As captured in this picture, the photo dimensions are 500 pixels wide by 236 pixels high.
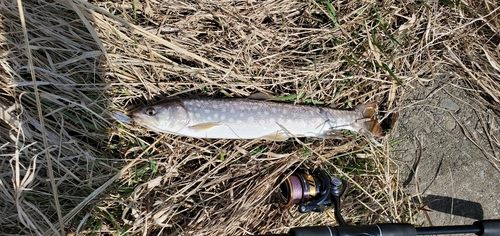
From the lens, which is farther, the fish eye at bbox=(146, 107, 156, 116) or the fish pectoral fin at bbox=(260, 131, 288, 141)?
the fish pectoral fin at bbox=(260, 131, 288, 141)

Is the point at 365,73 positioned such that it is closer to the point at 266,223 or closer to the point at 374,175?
the point at 374,175

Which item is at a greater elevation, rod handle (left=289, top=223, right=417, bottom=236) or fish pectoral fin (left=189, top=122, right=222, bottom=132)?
fish pectoral fin (left=189, top=122, right=222, bottom=132)

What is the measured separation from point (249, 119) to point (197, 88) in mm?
466

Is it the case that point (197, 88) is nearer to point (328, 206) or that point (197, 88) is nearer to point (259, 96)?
point (259, 96)

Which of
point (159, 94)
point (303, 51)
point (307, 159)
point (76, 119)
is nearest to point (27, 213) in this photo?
point (76, 119)

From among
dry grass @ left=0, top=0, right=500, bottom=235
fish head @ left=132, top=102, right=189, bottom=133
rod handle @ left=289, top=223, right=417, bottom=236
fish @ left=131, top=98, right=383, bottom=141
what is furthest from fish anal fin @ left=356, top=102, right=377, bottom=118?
fish head @ left=132, top=102, right=189, bottom=133

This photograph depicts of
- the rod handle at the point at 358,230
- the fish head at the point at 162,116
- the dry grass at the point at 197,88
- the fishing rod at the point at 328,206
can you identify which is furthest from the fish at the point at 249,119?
the rod handle at the point at 358,230

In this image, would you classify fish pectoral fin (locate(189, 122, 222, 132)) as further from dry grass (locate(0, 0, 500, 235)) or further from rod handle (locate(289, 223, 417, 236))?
rod handle (locate(289, 223, 417, 236))

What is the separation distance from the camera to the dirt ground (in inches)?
132

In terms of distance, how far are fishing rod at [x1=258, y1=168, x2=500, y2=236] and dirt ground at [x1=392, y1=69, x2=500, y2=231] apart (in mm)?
793

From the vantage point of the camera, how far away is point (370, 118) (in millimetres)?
3230

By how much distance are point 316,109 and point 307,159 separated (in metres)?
0.41

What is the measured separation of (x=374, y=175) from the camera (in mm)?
3205

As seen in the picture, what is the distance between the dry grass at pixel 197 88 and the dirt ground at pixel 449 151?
0.43 ft
